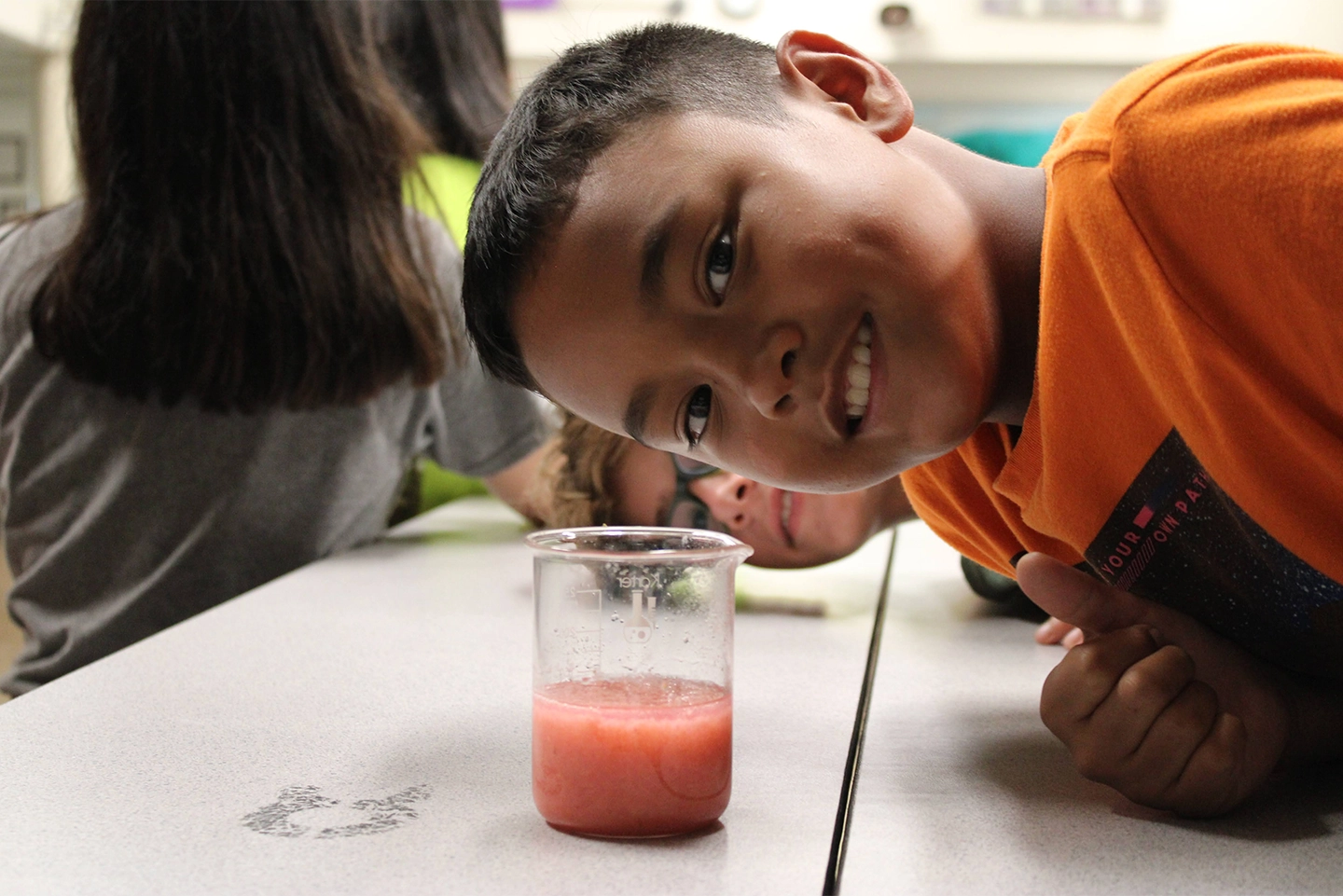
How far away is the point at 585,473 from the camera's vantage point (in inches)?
59.8

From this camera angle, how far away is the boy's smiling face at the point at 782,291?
0.79 meters

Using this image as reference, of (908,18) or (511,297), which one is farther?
(908,18)

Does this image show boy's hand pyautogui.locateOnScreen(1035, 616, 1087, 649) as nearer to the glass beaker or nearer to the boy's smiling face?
the boy's smiling face

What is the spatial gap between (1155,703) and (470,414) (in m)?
1.21

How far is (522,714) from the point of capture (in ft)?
2.80

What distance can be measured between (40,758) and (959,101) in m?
2.68

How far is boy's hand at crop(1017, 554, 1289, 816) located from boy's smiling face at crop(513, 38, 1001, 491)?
0.16m

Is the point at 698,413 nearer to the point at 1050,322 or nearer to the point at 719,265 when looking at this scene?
the point at 719,265

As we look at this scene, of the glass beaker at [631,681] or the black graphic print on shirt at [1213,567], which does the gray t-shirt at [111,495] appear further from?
the black graphic print on shirt at [1213,567]

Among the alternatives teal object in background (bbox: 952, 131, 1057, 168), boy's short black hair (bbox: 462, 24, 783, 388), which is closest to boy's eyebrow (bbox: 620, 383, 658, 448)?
boy's short black hair (bbox: 462, 24, 783, 388)

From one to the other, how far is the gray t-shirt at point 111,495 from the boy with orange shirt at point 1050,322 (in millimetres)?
607

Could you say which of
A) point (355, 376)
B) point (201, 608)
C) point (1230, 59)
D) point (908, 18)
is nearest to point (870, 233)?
point (1230, 59)

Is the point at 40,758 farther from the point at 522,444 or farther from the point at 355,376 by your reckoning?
the point at 522,444

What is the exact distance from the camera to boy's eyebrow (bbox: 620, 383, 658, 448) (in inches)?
33.5
